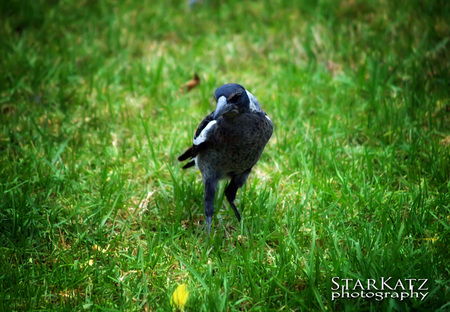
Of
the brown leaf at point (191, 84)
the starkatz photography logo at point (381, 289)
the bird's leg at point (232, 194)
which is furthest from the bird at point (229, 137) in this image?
the brown leaf at point (191, 84)

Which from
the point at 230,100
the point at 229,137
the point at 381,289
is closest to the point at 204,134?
the point at 229,137

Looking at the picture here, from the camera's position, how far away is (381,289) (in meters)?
2.25

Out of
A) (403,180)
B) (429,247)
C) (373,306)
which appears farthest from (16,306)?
(403,180)

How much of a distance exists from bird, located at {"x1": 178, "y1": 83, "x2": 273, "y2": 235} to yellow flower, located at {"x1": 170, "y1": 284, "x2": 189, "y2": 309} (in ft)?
1.73

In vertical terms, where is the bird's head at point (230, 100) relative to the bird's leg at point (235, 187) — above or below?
above

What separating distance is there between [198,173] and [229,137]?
98cm

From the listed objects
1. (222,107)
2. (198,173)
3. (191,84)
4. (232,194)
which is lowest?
(198,173)

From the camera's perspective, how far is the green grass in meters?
2.46

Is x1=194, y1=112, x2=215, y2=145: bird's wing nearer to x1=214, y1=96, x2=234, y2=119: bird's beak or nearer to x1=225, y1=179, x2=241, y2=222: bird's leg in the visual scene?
x1=214, y1=96, x2=234, y2=119: bird's beak

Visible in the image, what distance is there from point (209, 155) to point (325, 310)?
3.88 ft

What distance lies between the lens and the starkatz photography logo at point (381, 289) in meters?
2.22

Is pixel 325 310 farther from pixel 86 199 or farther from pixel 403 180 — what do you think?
pixel 86 199

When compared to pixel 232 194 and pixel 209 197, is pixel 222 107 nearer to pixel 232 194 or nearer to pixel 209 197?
pixel 209 197

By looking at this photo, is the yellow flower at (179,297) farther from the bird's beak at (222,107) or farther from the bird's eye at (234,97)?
the bird's eye at (234,97)
